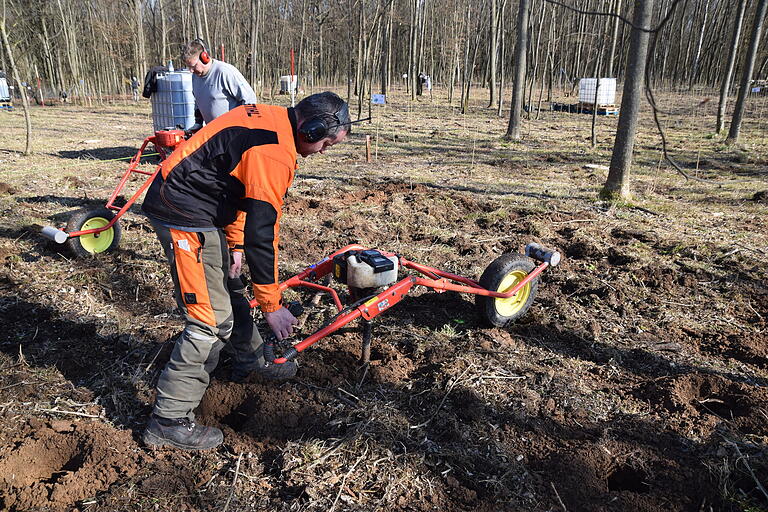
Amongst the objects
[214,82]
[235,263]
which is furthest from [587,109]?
[235,263]

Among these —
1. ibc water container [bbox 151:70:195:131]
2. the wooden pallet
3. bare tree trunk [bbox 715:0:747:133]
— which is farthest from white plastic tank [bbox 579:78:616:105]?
ibc water container [bbox 151:70:195:131]

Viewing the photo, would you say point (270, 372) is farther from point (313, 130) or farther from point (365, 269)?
point (313, 130)

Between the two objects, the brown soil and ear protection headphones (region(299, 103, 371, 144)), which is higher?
ear protection headphones (region(299, 103, 371, 144))

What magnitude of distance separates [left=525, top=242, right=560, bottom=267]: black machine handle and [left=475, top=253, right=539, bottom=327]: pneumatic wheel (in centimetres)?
12

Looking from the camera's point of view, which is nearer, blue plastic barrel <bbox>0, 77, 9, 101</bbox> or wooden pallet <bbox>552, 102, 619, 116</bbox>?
wooden pallet <bbox>552, 102, 619, 116</bbox>

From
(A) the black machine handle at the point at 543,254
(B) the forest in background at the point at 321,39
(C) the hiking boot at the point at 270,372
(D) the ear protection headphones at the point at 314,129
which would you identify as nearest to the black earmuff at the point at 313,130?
(D) the ear protection headphones at the point at 314,129

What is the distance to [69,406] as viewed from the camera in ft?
10.2

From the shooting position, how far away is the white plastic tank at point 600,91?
1995 cm

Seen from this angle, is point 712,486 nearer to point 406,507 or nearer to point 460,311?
point 406,507

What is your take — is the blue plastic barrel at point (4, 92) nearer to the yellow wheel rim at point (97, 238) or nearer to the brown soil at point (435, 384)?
the brown soil at point (435, 384)

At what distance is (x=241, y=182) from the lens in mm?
2547

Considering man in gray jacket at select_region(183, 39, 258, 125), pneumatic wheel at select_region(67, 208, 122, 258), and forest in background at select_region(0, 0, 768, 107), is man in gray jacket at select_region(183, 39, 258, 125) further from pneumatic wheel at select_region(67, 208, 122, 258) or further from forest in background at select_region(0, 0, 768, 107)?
forest in background at select_region(0, 0, 768, 107)

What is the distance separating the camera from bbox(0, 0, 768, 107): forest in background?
2327 cm

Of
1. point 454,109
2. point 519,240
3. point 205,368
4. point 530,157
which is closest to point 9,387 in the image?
point 205,368
